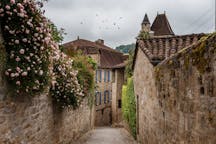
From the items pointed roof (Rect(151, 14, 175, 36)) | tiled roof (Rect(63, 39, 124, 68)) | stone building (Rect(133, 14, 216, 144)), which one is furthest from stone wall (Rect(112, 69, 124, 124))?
stone building (Rect(133, 14, 216, 144))

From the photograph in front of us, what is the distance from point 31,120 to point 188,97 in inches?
130

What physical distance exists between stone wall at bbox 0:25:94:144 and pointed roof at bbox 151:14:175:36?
2036 centimetres

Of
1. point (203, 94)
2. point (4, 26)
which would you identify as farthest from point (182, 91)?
point (4, 26)

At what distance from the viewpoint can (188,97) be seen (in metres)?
4.68

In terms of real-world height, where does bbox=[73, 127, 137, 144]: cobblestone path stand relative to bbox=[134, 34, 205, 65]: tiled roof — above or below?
below

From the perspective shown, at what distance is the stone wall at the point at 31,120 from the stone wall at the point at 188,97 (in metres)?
2.79

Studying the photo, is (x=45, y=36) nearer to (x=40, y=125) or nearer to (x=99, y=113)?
(x=40, y=125)

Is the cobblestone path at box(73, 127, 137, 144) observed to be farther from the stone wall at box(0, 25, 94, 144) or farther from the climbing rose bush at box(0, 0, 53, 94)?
the climbing rose bush at box(0, 0, 53, 94)

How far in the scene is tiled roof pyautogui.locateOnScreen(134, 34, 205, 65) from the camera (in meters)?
8.47

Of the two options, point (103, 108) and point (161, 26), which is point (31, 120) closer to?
point (103, 108)

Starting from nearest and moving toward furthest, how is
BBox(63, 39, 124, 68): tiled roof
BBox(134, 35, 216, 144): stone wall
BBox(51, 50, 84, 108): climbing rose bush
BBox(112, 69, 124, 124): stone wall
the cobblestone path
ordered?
BBox(134, 35, 216, 144): stone wall, BBox(51, 50, 84, 108): climbing rose bush, the cobblestone path, BBox(112, 69, 124, 124): stone wall, BBox(63, 39, 124, 68): tiled roof

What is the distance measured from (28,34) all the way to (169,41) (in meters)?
6.09

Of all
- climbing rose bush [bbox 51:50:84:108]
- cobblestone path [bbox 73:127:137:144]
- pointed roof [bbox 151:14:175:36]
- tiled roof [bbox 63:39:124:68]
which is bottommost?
cobblestone path [bbox 73:127:137:144]

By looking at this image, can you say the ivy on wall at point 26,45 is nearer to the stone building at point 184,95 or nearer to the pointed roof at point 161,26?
the stone building at point 184,95
